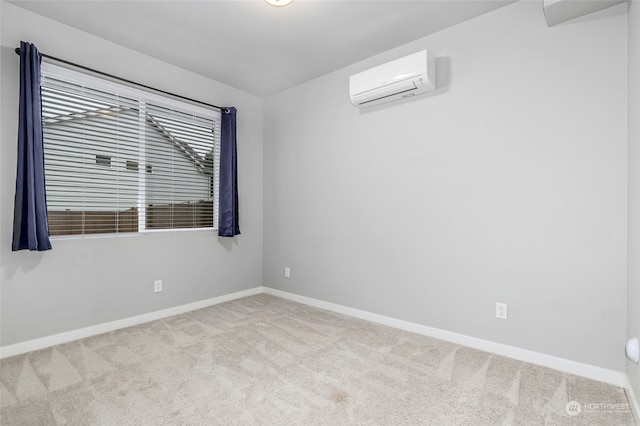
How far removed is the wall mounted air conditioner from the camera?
2.47 meters

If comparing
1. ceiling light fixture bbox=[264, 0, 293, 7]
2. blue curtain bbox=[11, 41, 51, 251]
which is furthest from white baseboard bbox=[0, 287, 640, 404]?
ceiling light fixture bbox=[264, 0, 293, 7]

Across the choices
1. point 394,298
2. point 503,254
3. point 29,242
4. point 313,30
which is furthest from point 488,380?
point 29,242

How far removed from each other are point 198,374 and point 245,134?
2760mm

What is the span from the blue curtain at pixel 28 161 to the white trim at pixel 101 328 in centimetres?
72

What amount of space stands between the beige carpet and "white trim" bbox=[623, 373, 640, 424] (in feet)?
0.11

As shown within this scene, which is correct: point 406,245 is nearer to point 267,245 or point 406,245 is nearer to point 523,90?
point 523,90

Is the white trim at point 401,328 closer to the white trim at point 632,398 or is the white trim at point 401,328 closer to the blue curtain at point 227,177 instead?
the white trim at point 632,398

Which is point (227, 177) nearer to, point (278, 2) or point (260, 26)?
point (260, 26)

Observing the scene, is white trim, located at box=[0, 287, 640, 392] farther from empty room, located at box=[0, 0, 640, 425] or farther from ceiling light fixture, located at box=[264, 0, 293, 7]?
ceiling light fixture, located at box=[264, 0, 293, 7]

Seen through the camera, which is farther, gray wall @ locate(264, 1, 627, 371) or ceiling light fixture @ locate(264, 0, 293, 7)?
ceiling light fixture @ locate(264, 0, 293, 7)

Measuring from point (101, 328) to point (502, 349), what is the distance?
3.21 meters

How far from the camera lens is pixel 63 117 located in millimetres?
2504

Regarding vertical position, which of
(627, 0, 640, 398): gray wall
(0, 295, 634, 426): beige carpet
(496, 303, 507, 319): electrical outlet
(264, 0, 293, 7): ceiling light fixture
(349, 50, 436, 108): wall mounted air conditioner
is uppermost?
(264, 0, 293, 7): ceiling light fixture

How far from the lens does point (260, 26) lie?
253 centimetres
